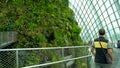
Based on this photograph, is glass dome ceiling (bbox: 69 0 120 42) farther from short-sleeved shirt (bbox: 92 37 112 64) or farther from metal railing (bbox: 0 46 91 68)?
short-sleeved shirt (bbox: 92 37 112 64)

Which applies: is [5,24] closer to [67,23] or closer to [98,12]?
[67,23]

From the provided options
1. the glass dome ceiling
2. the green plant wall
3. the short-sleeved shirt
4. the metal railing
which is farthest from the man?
the glass dome ceiling

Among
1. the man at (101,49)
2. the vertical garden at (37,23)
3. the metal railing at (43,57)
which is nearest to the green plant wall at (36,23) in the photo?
the vertical garden at (37,23)

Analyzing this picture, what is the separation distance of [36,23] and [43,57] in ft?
19.0

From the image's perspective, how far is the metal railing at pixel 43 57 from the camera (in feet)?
25.2

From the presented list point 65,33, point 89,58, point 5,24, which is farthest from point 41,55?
point 65,33

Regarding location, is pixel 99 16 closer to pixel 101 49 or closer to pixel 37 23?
pixel 37 23

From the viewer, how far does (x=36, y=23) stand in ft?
48.2

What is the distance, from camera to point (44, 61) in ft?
29.0

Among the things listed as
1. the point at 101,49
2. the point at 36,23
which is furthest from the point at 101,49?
the point at 36,23

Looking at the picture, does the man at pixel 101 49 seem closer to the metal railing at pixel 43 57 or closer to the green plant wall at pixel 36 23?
the metal railing at pixel 43 57

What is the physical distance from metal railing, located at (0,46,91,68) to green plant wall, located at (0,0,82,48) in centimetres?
271

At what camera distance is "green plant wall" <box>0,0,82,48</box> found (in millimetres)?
13852

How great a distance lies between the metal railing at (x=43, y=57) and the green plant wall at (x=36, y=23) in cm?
271
